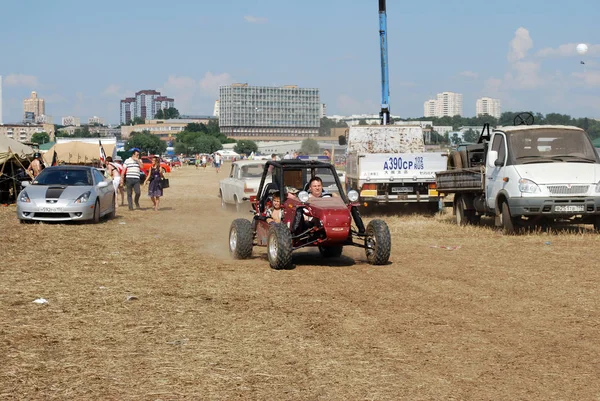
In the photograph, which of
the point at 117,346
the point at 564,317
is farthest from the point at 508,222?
the point at 117,346

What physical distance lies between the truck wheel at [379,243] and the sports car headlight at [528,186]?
4970 mm

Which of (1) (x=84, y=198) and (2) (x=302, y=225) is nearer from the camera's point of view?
(2) (x=302, y=225)

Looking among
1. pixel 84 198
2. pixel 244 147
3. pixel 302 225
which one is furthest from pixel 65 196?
pixel 244 147

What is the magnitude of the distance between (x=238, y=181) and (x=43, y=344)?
56.1 feet

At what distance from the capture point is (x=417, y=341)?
23.6 ft

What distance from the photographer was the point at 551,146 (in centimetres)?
1714

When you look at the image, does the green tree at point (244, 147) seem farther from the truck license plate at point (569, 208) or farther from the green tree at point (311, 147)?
the truck license plate at point (569, 208)

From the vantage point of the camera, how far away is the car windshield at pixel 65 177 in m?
20.3

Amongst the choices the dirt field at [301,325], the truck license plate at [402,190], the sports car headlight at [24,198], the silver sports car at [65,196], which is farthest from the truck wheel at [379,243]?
the truck license plate at [402,190]

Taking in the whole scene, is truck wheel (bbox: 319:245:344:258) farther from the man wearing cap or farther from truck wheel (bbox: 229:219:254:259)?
the man wearing cap

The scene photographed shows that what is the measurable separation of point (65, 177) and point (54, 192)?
114cm

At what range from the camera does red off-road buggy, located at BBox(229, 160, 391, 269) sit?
11781 millimetres

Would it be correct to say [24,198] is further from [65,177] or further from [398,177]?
[398,177]

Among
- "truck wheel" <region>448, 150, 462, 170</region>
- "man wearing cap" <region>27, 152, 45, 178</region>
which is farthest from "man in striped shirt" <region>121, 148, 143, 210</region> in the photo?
"truck wheel" <region>448, 150, 462, 170</region>
